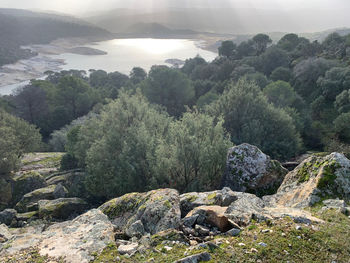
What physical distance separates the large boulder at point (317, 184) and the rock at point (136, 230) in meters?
4.56

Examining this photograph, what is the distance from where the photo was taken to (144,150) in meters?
21.7

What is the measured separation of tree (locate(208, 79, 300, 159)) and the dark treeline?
10cm

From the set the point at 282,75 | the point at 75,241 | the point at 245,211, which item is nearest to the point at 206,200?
the point at 245,211

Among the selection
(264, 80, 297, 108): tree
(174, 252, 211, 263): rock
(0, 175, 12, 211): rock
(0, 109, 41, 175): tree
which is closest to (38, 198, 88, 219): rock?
(0, 175, 12, 211): rock

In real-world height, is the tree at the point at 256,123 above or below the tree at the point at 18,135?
above

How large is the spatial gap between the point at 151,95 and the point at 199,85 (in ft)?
57.1

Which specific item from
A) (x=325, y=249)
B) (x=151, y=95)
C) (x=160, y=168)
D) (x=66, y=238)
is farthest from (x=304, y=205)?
(x=151, y=95)

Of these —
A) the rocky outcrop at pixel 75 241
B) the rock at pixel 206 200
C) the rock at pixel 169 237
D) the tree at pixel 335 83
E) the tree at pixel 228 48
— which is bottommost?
the rocky outcrop at pixel 75 241

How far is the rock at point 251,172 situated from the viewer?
14586mm

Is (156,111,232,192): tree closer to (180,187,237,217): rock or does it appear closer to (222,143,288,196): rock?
(222,143,288,196): rock

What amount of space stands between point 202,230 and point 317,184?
4797 millimetres

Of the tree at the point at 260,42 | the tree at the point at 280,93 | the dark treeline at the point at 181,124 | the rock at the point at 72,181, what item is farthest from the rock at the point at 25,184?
the tree at the point at 260,42

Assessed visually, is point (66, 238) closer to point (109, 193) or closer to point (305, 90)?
point (109, 193)

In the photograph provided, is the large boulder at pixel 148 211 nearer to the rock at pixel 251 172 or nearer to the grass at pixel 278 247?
the grass at pixel 278 247
